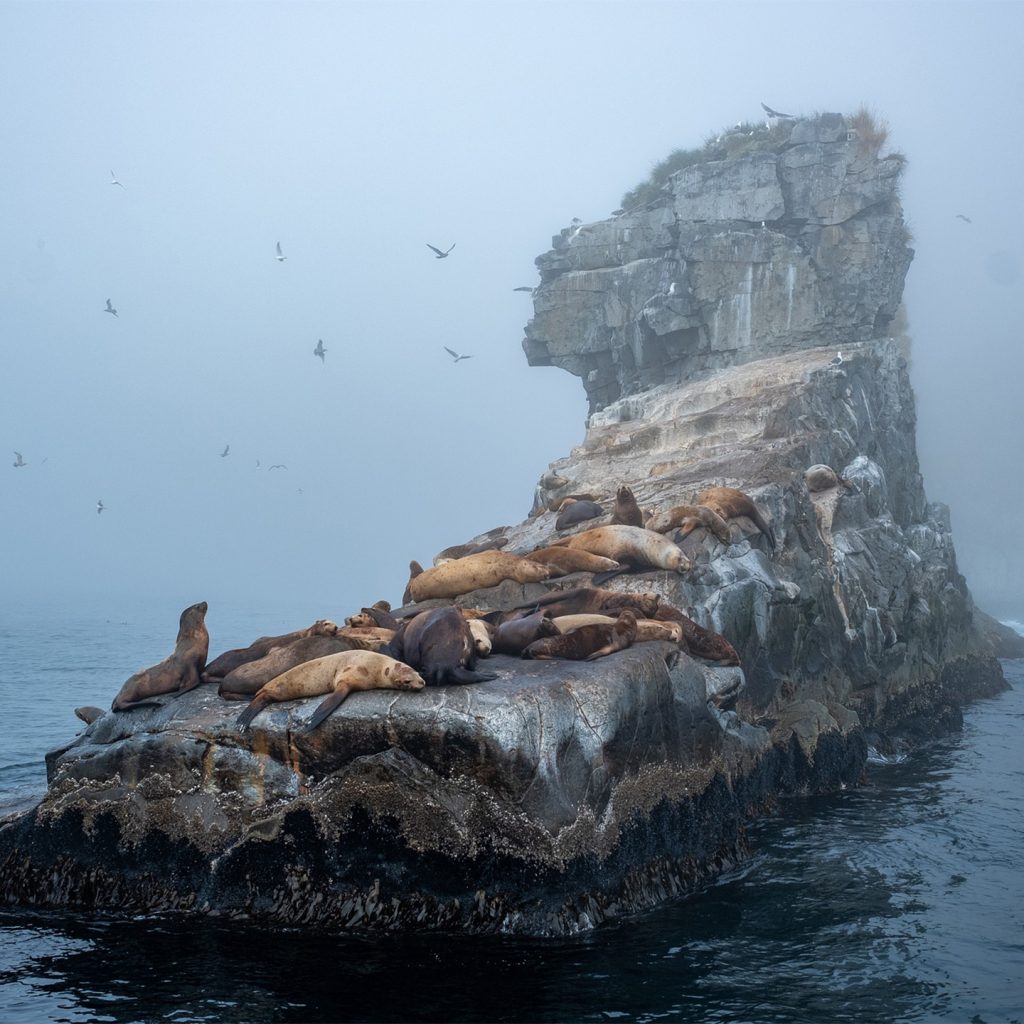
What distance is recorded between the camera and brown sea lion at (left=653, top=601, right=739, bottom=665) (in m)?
12.3

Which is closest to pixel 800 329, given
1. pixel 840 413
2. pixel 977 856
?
pixel 840 413

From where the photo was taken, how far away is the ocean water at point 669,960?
7422mm

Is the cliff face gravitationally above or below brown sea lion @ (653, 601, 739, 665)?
above

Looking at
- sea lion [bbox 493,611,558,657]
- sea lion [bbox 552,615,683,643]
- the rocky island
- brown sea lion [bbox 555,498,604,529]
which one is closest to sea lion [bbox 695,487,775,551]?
the rocky island

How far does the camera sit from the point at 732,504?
51.9 feet

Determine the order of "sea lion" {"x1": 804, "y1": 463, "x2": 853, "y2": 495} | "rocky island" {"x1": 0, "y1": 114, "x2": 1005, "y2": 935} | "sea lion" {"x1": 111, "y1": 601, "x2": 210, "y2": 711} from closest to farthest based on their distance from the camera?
"rocky island" {"x1": 0, "y1": 114, "x2": 1005, "y2": 935}, "sea lion" {"x1": 111, "y1": 601, "x2": 210, "y2": 711}, "sea lion" {"x1": 804, "y1": 463, "x2": 853, "y2": 495}

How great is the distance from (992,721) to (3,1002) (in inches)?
782

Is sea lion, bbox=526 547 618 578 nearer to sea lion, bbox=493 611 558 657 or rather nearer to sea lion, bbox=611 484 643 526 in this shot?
sea lion, bbox=611 484 643 526

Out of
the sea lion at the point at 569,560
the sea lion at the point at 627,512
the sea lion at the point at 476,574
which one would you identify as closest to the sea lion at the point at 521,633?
the sea lion at the point at 476,574

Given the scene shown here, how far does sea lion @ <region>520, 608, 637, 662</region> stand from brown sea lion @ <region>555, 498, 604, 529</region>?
6122 millimetres

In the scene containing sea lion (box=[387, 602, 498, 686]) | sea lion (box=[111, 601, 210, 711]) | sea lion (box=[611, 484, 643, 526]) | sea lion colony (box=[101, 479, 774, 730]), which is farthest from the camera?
sea lion (box=[611, 484, 643, 526])

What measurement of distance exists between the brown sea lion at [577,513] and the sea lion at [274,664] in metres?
7.01

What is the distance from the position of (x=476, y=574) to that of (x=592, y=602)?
227 centimetres

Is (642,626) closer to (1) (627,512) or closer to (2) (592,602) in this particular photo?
(2) (592,602)
